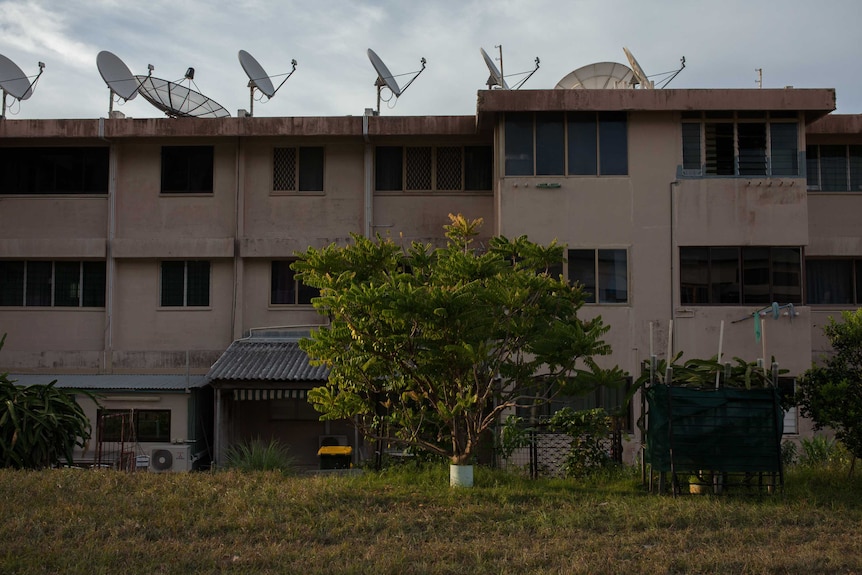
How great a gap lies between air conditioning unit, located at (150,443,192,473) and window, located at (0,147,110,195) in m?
7.04

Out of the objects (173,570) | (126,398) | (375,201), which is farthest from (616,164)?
(173,570)

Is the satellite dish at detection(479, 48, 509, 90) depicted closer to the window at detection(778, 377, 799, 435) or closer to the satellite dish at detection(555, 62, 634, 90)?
the satellite dish at detection(555, 62, 634, 90)

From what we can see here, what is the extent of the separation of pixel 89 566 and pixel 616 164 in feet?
46.3

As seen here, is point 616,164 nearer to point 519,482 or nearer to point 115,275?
point 519,482

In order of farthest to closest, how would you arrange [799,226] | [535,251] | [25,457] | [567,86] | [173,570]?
[567,86]
[799,226]
[25,457]
[535,251]
[173,570]

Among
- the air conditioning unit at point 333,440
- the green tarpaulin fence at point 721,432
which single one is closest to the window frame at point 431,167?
the air conditioning unit at point 333,440

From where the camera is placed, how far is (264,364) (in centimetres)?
1923

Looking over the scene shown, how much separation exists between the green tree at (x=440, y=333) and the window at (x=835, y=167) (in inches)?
443

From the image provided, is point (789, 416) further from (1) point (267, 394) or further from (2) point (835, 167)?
(1) point (267, 394)

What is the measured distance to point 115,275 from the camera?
21141 mm

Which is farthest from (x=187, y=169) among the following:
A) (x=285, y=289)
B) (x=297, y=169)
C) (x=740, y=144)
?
(x=740, y=144)

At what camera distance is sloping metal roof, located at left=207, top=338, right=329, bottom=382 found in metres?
18.5

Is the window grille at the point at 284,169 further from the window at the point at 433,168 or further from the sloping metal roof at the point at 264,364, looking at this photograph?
the sloping metal roof at the point at 264,364

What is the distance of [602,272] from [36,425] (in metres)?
11.8
